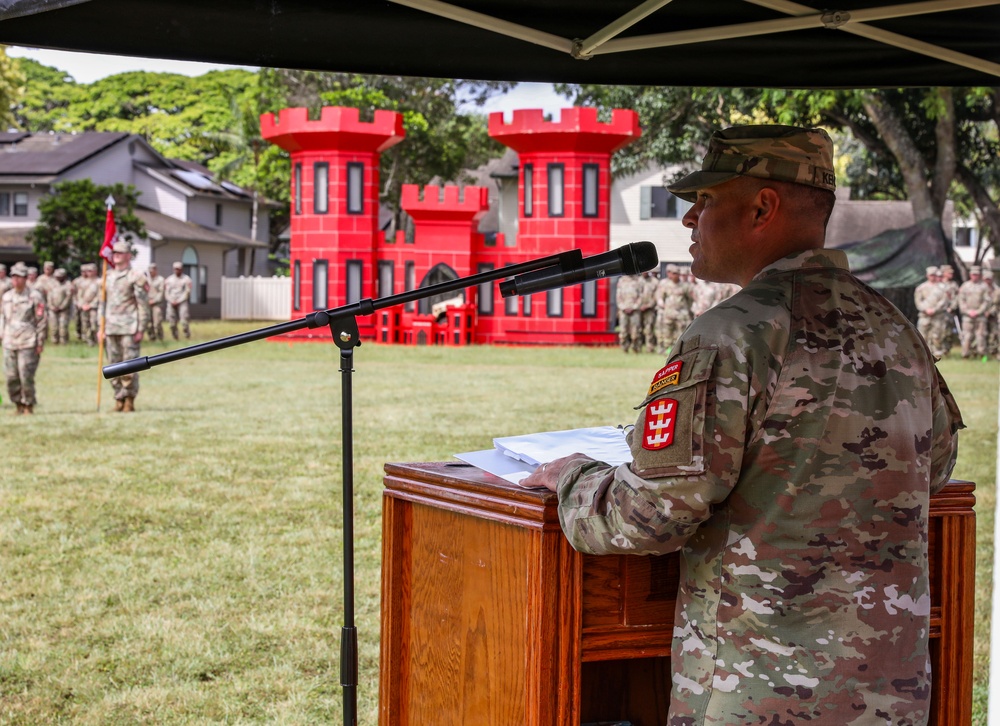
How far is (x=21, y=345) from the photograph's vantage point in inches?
523

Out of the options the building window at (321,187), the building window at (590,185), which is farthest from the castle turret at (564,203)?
the building window at (321,187)

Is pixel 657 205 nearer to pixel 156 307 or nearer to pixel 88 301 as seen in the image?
pixel 156 307

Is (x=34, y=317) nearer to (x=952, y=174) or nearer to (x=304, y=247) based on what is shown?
(x=304, y=247)

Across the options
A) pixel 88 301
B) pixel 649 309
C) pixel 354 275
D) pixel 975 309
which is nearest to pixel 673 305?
A: pixel 649 309

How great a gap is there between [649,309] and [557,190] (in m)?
4.75

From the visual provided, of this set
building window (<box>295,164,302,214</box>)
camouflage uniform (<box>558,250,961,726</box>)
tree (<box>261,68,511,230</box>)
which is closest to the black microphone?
camouflage uniform (<box>558,250,961,726</box>)

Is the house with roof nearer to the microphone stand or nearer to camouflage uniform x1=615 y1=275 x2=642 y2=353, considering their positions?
camouflage uniform x1=615 y1=275 x2=642 y2=353

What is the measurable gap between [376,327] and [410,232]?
561 inches

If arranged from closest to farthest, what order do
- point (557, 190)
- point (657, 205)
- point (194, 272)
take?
point (557, 190)
point (657, 205)
point (194, 272)

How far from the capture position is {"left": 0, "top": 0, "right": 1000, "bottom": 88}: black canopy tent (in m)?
2.46

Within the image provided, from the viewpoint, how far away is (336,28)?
8.59ft

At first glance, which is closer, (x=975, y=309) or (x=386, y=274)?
(x=975, y=309)

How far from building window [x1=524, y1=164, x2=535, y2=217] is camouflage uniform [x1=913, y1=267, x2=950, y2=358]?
9575 mm

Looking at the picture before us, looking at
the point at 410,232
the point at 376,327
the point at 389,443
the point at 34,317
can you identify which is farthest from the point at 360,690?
the point at 410,232
